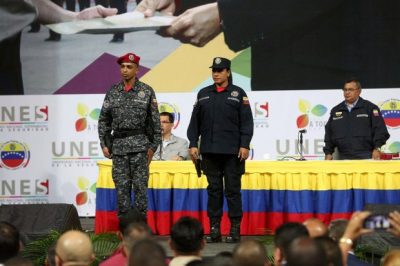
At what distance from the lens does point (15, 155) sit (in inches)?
444

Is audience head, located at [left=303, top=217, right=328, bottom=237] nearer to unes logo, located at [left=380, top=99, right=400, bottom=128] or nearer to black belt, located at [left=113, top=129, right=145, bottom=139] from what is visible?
black belt, located at [left=113, top=129, right=145, bottom=139]

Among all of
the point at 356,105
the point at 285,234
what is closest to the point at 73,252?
the point at 285,234

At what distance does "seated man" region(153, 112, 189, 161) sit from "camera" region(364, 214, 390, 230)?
6.01m

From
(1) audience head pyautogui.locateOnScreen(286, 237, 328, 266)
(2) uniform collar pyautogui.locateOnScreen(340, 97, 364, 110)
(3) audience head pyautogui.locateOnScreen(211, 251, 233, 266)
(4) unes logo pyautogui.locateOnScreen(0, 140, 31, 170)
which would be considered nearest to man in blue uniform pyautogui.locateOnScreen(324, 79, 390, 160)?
(2) uniform collar pyautogui.locateOnScreen(340, 97, 364, 110)

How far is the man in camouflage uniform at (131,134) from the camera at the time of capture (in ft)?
26.7

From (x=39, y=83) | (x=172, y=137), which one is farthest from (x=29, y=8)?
(x=172, y=137)

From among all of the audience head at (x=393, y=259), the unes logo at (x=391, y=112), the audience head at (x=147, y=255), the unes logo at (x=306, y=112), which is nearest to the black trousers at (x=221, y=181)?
the unes logo at (x=306, y=112)

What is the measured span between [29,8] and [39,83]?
0.94 meters

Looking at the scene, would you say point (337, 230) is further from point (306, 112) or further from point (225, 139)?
point (306, 112)

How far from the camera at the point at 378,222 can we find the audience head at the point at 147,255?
0.91m

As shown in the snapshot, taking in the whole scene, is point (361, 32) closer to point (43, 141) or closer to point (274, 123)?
point (274, 123)

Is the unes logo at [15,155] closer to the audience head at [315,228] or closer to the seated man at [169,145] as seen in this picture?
the seated man at [169,145]

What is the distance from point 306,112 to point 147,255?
748 centimetres

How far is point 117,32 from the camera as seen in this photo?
36.9 ft
